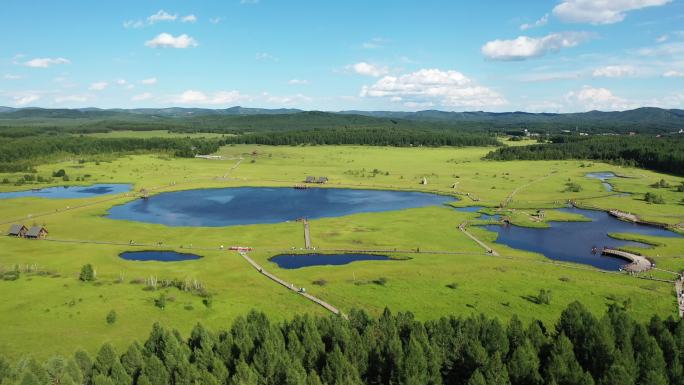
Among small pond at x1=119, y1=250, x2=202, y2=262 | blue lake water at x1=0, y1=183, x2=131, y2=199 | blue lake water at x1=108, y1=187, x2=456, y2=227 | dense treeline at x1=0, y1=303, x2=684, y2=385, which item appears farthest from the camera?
blue lake water at x1=0, y1=183, x2=131, y2=199

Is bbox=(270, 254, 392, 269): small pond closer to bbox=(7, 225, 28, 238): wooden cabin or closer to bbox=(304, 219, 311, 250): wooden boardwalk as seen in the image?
bbox=(304, 219, 311, 250): wooden boardwalk

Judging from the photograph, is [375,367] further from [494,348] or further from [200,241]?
[200,241]

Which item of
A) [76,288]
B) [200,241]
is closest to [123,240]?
[200,241]

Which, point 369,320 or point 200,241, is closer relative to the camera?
point 369,320

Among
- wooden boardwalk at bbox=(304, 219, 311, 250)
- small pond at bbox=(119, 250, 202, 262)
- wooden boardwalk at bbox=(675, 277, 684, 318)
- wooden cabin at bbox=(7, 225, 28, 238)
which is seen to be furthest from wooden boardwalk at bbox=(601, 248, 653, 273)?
wooden cabin at bbox=(7, 225, 28, 238)

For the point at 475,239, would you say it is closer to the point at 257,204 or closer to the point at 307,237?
the point at 307,237

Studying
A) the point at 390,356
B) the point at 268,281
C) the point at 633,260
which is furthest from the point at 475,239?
the point at 390,356
